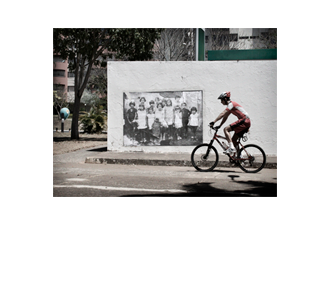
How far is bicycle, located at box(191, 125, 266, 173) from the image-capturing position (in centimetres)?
820

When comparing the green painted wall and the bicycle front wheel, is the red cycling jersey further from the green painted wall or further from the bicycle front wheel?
the green painted wall

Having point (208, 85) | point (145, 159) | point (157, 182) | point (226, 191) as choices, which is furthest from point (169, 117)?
point (226, 191)

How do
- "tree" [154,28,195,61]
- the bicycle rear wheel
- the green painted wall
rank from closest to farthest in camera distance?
the bicycle rear wheel → the green painted wall → "tree" [154,28,195,61]

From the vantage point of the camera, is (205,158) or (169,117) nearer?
(205,158)

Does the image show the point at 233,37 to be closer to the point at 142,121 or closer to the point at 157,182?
the point at 142,121

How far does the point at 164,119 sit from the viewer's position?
1011cm

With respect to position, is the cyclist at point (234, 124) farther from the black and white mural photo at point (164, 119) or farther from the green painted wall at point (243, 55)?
the green painted wall at point (243, 55)

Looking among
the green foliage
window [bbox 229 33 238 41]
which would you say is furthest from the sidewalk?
the green foliage

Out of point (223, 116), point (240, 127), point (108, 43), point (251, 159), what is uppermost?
point (108, 43)

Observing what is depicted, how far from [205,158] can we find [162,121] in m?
2.14

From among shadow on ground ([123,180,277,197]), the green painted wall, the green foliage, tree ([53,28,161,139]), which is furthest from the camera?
the green foliage

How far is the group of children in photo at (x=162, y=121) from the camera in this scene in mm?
10062

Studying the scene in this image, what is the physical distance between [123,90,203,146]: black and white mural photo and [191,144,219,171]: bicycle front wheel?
5.20 ft

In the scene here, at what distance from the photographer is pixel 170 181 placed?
289 inches
